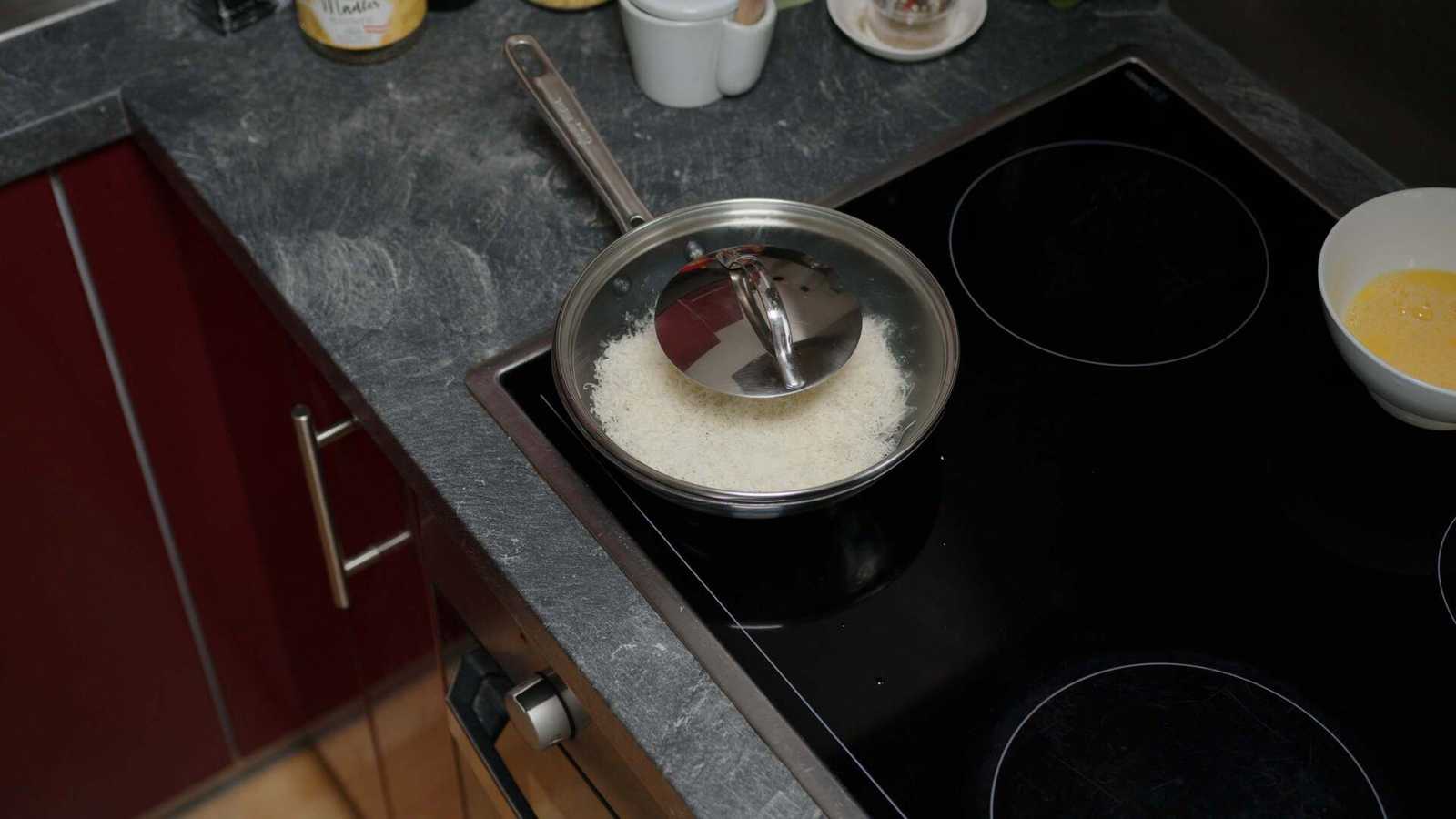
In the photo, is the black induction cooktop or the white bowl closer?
the black induction cooktop

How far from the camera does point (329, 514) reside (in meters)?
0.92

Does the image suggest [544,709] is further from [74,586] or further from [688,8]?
[74,586]

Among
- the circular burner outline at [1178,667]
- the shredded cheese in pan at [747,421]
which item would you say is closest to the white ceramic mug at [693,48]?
the shredded cheese in pan at [747,421]

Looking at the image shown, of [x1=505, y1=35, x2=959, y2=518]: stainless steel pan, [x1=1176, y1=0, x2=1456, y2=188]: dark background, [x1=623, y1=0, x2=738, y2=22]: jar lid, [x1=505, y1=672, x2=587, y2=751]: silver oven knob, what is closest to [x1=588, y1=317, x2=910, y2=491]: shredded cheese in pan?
[x1=505, y1=35, x2=959, y2=518]: stainless steel pan

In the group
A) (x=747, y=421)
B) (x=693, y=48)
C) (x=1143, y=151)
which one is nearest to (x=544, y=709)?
(x=747, y=421)

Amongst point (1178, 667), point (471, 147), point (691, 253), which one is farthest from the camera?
point (471, 147)

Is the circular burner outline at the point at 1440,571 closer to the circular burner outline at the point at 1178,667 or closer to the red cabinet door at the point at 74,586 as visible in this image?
the circular burner outline at the point at 1178,667

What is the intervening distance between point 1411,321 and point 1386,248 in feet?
0.17

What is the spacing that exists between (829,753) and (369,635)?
0.55 metres

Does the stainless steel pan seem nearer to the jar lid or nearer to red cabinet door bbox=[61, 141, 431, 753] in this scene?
the jar lid

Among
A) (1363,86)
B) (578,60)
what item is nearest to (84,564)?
(578,60)

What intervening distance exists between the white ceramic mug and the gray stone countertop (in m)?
0.02

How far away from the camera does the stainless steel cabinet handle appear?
2.86 feet

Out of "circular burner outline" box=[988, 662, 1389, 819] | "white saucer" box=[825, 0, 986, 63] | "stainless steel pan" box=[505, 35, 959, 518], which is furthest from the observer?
"white saucer" box=[825, 0, 986, 63]
